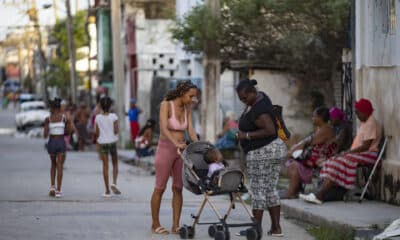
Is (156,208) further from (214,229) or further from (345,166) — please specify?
(345,166)

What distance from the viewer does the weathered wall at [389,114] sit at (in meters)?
16.4

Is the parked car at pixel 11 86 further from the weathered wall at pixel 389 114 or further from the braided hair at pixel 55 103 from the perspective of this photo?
the weathered wall at pixel 389 114

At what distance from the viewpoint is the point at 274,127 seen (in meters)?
13.3

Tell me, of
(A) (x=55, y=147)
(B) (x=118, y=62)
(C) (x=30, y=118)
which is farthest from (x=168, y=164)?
(C) (x=30, y=118)

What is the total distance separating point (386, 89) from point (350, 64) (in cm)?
334

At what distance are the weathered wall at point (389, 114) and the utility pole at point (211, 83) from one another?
9.41 m

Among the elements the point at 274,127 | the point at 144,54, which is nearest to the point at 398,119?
the point at 274,127

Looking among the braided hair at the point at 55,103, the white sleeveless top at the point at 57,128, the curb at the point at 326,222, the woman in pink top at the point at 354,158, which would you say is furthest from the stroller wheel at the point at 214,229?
the braided hair at the point at 55,103

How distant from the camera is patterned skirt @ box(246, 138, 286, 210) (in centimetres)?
1330

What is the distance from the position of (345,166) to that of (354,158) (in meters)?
0.18

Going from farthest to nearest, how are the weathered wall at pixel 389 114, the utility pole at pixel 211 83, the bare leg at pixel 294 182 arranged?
the utility pole at pixel 211 83 < the bare leg at pixel 294 182 < the weathered wall at pixel 389 114

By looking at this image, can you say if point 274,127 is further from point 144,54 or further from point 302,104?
point 144,54

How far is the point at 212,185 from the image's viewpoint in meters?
12.9

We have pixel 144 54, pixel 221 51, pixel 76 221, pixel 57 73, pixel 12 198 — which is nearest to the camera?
pixel 76 221
